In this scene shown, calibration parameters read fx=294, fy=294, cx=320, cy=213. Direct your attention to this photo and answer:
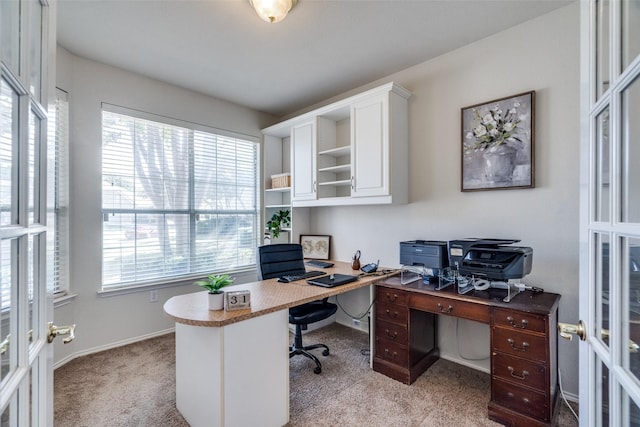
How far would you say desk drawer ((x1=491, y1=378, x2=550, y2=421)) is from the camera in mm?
1712

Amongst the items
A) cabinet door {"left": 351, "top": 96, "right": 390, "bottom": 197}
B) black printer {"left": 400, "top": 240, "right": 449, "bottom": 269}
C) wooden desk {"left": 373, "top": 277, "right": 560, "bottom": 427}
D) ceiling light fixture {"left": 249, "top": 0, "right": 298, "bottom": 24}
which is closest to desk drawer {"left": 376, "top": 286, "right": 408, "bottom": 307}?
wooden desk {"left": 373, "top": 277, "right": 560, "bottom": 427}

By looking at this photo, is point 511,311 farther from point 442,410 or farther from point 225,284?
point 225,284

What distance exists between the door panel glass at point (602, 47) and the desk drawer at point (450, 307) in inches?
59.9

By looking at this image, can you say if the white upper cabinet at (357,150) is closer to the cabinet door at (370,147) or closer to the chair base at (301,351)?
the cabinet door at (370,147)

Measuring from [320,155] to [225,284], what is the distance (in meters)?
2.02

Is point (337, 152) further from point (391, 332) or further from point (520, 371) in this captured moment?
point (520, 371)

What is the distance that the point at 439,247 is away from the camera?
233 cm

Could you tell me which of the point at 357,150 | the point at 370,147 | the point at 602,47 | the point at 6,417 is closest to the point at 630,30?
the point at 602,47

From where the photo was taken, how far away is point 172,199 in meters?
3.26

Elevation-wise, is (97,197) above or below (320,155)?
below

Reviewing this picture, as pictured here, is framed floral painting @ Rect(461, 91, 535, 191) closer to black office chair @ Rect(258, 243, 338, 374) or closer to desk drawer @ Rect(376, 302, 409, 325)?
desk drawer @ Rect(376, 302, 409, 325)

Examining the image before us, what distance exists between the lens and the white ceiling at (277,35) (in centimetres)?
204

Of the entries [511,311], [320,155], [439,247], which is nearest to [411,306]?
[439,247]

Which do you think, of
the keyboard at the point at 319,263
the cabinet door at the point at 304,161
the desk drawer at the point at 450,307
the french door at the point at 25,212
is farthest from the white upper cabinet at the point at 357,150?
the french door at the point at 25,212
